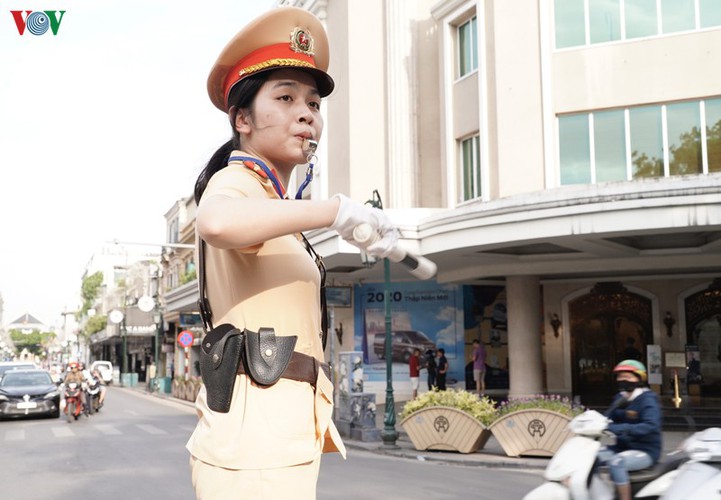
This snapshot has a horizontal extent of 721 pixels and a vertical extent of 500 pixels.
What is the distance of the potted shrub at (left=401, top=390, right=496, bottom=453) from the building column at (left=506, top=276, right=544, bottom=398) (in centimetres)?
780

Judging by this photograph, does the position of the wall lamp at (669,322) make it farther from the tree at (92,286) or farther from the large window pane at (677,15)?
the tree at (92,286)

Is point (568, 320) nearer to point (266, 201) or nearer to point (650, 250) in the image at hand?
point (650, 250)

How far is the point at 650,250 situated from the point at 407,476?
11736 millimetres

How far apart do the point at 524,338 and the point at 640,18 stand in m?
8.75

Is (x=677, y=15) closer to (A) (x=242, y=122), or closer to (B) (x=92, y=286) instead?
(A) (x=242, y=122)

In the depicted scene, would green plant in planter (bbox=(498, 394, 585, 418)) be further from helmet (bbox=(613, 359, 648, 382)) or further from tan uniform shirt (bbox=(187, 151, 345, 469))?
tan uniform shirt (bbox=(187, 151, 345, 469))

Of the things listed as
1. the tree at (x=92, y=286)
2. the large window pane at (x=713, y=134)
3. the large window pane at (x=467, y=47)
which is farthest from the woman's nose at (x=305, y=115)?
the tree at (x=92, y=286)

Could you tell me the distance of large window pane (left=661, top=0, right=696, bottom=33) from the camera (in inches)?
713

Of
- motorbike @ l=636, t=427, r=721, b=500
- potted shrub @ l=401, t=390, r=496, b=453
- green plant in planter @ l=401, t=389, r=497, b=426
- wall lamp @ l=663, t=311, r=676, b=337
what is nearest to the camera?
motorbike @ l=636, t=427, r=721, b=500

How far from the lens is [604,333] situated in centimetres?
2520

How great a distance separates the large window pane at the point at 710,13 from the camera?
58.8ft

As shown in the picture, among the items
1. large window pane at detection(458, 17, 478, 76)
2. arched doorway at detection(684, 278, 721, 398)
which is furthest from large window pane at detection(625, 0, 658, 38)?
arched doorway at detection(684, 278, 721, 398)

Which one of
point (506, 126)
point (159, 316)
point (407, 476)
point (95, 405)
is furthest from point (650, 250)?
point (159, 316)

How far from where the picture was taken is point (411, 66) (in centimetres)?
2494
